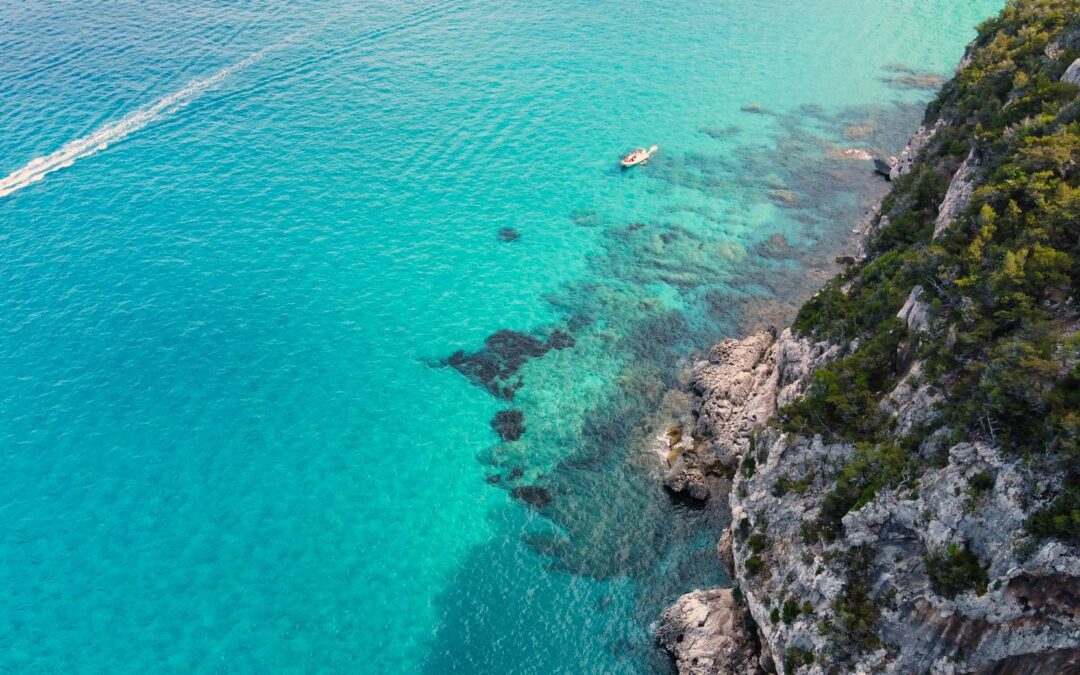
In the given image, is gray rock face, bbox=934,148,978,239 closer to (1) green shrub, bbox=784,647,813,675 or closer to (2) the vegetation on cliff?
(2) the vegetation on cliff

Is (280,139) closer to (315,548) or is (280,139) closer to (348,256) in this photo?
(348,256)

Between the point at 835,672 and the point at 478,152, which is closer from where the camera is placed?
the point at 835,672

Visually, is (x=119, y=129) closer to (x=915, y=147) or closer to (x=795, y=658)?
(x=915, y=147)

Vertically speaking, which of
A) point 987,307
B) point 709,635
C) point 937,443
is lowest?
point 709,635

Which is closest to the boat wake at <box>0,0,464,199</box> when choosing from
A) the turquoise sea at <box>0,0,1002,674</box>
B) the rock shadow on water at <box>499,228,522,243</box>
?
the turquoise sea at <box>0,0,1002,674</box>

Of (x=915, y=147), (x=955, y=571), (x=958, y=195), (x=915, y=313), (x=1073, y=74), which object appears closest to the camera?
(x=955, y=571)

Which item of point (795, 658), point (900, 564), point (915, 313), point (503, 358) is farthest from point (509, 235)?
point (900, 564)

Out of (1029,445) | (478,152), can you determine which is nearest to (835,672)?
(1029,445)

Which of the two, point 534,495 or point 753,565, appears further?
point 534,495
